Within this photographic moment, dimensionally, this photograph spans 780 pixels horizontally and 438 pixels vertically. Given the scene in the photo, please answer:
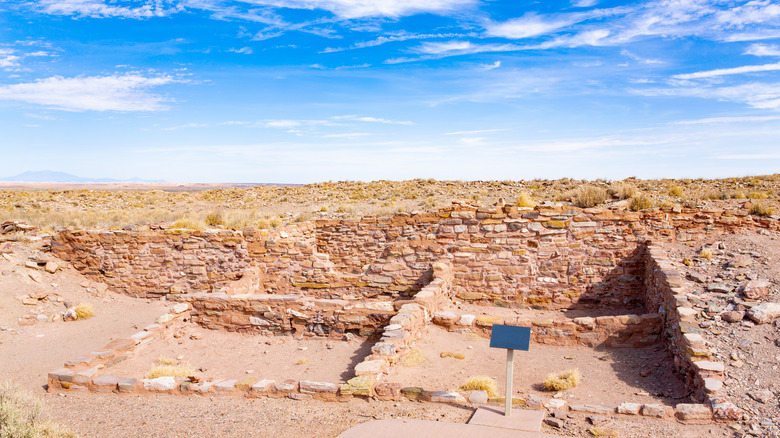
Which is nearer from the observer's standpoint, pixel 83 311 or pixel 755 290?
pixel 755 290

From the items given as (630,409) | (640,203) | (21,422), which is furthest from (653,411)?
(640,203)

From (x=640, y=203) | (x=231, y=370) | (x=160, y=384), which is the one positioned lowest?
(x=231, y=370)

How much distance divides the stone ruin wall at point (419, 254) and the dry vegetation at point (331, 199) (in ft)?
5.28

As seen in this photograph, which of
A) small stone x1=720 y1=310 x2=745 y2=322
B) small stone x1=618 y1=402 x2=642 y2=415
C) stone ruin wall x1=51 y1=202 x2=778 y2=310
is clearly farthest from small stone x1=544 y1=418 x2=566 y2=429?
stone ruin wall x1=51 y1=202 x2=778 y2=310

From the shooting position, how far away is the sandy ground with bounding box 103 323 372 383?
6.62m

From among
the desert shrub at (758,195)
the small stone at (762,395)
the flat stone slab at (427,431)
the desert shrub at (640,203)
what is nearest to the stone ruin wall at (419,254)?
the desert shrub at (640,203)

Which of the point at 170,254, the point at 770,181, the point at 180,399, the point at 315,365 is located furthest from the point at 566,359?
the point at 770,181

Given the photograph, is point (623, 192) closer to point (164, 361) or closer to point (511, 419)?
point (511, 419)

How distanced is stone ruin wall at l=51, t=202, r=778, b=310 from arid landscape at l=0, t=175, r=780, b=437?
0.04 metres

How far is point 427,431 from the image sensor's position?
433 cm

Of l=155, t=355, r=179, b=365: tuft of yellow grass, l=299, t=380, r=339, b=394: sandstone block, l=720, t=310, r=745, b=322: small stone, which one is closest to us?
l=299, t=380, r=339, b=394: sandstone block

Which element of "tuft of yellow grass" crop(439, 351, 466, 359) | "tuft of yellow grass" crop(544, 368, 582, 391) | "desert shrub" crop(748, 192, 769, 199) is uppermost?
"desert shrub" crop(748, 192, 769, 199)

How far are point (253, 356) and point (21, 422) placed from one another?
3.47m

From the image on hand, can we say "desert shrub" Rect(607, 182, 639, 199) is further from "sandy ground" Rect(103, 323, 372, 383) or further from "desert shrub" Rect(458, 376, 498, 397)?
"desert shrub" Rect(458, 376, 498, 397)
